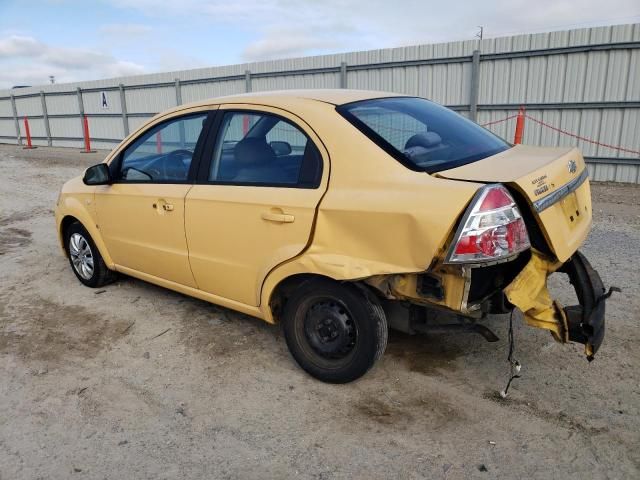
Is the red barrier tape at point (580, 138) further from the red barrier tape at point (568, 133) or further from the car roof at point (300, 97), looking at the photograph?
the car roof at point (300, 97)

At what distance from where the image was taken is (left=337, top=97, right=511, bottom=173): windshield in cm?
292

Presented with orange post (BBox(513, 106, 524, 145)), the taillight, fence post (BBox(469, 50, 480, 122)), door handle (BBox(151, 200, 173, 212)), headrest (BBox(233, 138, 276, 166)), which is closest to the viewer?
the taillight

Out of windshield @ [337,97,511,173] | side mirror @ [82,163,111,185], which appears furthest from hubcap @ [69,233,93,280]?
windshield @ [337,97,511,173]

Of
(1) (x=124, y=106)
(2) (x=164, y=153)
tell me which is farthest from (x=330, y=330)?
(1) (x=124, y=106)

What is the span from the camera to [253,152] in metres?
3.48

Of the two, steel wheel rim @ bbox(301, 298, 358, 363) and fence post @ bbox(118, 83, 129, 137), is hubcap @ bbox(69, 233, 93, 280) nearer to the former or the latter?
steel wheel rim @ bbox(301, 298, 358, 363)

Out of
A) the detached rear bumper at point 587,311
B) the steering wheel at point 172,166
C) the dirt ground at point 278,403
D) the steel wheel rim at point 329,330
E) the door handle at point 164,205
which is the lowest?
the dirt ground at point 278,403

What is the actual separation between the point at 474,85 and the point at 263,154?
9273 millimetres

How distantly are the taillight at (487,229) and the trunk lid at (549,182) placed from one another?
10 centimetres

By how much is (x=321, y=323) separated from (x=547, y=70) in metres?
9.55

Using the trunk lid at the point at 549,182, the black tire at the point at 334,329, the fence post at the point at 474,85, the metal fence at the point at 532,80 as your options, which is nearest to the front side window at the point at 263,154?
the black tire at the point at 334,329

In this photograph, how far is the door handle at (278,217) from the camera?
3.03 m

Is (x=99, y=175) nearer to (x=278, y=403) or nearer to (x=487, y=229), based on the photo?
(x=278, y=403)

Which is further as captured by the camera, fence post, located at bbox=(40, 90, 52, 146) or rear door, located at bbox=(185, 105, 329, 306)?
fence post, located at bbox=(40, 90, 52, 146)
